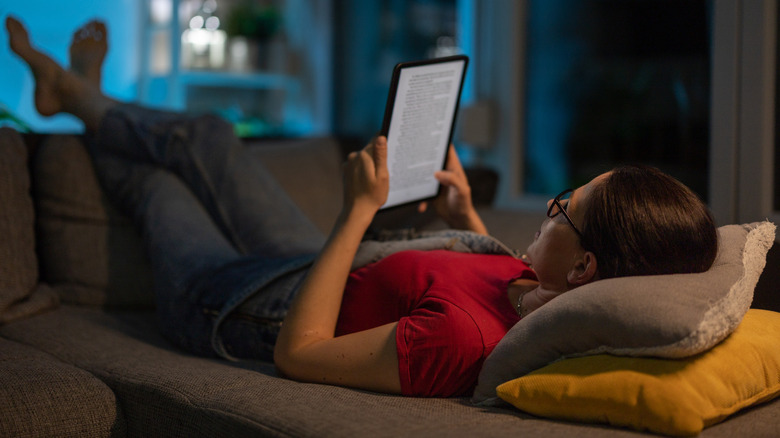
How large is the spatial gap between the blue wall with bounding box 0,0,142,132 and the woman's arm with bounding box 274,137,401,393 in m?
2.83

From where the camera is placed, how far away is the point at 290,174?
7.13 feet

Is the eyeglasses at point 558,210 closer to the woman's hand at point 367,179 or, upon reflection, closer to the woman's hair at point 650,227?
the woman's hair at point 650,227

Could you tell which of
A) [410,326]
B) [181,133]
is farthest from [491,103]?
[410,326]

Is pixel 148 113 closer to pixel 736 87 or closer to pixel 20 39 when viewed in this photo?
pixel 20 39

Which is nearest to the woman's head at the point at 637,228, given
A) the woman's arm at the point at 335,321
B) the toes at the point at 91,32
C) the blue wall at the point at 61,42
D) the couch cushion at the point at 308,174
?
the woman's arm at the point at 335,321

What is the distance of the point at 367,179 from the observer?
1214mm

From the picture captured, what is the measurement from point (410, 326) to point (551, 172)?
75.8 inches

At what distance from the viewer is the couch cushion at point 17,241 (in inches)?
62.5

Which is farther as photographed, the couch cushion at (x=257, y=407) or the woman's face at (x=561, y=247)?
the woman's face at (x=561, y=247)

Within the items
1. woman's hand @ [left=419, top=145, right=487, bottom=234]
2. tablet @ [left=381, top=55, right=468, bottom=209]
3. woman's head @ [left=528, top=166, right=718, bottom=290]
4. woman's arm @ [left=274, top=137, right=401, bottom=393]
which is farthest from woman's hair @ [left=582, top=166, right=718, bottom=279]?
woman's hand @ [left=419, top=145, right=487, bottom=234]

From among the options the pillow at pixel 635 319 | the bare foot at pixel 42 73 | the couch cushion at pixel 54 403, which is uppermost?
the bare foot at pixel 42 73

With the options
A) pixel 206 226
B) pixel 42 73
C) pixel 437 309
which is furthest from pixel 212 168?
pixel 437 309

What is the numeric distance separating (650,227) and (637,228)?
0.05ft

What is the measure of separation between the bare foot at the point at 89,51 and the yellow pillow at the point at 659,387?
1.66 m
